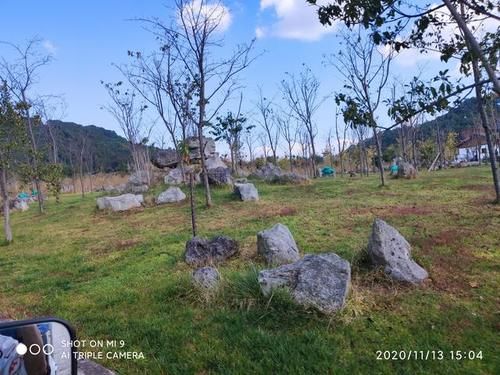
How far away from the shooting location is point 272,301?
376cm

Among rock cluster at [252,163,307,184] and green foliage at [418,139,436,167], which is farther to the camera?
green foliage at [418,139,436,167]

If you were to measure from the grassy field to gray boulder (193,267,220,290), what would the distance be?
120 mm

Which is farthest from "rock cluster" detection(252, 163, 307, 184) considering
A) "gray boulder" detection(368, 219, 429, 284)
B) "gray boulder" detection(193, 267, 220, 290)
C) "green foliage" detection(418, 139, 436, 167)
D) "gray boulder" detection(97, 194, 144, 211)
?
"green foliage" detection(418, 139, 436, 167)

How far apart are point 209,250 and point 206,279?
1531 millimetres

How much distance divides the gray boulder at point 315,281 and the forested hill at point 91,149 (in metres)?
30.7

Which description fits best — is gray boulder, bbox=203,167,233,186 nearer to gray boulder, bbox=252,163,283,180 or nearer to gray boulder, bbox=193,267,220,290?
gray boulder, bbox=252,163,283,180

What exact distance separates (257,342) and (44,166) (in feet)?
33.8

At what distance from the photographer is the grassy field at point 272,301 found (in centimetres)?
301

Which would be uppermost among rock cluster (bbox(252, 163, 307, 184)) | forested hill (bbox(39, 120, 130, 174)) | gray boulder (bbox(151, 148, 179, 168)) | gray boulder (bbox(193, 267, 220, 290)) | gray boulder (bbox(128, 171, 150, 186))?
forested hill (bbox(39, 120, 130, 174))

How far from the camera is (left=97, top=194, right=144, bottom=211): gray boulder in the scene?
44.0 feet

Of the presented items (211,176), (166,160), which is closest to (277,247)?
(211,176)

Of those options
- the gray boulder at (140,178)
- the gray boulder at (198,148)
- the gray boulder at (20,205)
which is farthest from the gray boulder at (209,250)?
the gray boulder at (20,205)

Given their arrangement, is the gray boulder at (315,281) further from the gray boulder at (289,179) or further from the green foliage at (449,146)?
the green foliage at (449,146)

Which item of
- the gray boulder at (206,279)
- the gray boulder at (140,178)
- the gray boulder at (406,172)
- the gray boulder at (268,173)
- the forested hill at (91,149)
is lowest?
the gray boulder at (206,279)
